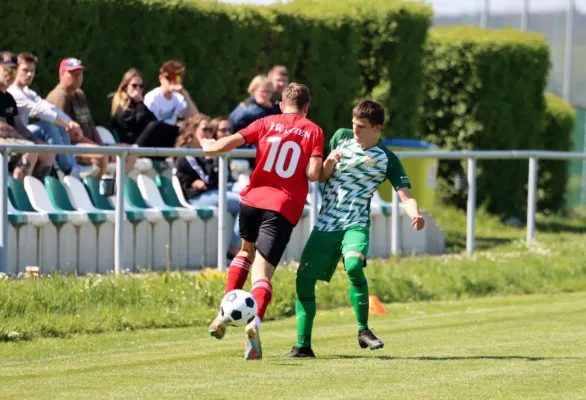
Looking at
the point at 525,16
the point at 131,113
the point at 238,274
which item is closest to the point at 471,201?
the point at 131,113

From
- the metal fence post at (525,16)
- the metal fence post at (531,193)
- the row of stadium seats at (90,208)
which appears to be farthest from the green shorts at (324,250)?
the metal fence post at (525,16)

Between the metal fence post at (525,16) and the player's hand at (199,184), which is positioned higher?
the metal fence post at (525,16)

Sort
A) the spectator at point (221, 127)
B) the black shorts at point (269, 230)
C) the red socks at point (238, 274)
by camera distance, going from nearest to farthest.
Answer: the black shorts at point (269, 230) < the red socks at point (238, 274) < the spectator at point (221, 127)

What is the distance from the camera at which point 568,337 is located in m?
11.3

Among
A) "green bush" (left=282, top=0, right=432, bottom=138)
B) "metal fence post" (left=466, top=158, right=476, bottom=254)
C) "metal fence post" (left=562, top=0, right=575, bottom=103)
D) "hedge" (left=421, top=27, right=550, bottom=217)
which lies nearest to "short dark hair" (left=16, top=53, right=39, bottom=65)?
"metal fence post" (left=466, top=158, right=476, bottom=254)

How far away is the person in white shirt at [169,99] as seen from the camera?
54.0 ft

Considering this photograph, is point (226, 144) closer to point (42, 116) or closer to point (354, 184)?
point (354, 184)

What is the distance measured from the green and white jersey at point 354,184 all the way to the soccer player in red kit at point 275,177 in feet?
0.88

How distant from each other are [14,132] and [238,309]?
4.98 meters

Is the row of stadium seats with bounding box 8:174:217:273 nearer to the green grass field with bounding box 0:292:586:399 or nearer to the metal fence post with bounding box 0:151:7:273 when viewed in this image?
the metal fence post with bounding box 0:151:7:273

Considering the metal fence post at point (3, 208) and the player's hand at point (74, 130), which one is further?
the player's hand at point (74, 130)

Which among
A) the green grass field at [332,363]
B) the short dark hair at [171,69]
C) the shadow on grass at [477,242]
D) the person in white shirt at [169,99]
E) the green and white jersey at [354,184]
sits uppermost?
the short dark hair at [171,69]

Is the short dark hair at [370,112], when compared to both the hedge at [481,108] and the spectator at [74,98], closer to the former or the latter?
the spectator at [74,98]

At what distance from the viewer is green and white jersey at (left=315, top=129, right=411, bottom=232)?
402 inches
